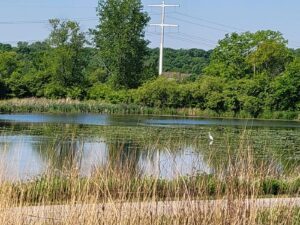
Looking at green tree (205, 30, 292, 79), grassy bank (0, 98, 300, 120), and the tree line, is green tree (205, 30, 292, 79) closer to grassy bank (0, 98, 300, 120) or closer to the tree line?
the tree line

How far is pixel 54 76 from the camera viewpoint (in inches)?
2741

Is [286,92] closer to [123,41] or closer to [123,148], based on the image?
[123,41]

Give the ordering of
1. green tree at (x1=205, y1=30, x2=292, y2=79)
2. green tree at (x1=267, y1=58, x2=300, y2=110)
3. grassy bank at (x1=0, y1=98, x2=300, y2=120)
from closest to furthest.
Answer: grassy bank at (x1=0, y1=98, x2=300, y2=120) < green tree at (x1=267, y1=58, x2=300, y2=110) < green tree at (x1=205, y1=30, x2=292, y2=79)

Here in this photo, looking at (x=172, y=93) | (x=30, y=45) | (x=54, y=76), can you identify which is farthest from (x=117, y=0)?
(x=30, y=45)

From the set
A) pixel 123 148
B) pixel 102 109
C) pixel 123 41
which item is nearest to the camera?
pixel 123 148

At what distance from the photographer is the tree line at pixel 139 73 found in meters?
63.1

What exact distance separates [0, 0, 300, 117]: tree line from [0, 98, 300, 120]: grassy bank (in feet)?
2.26

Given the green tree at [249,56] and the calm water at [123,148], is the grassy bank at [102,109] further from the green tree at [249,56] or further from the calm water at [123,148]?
the calm water at [123,148]

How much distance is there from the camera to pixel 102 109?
61000 millimetres

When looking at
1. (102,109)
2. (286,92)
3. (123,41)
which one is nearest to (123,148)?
(102,109)

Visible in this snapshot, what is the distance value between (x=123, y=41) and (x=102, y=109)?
1407cm

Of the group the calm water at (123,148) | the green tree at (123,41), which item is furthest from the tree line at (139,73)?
the calm water at (123,148)

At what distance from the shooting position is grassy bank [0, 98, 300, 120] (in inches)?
2274

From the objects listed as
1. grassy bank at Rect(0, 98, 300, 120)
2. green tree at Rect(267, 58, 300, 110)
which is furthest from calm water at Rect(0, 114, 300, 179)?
green tree at Rect(267, 58, 300, 110)
